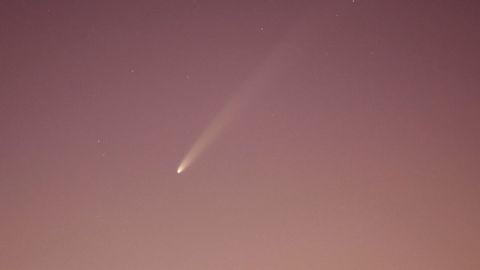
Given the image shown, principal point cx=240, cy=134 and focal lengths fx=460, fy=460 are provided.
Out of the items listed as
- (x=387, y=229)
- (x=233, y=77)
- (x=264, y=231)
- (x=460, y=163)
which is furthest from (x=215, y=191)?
(x=460, y=163)

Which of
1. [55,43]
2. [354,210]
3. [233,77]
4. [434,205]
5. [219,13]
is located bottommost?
[434,205]

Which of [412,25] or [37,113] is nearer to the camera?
[37,113]

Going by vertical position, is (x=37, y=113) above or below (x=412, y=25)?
above

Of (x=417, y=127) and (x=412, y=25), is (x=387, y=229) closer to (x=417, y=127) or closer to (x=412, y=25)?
(x=417, y=127)

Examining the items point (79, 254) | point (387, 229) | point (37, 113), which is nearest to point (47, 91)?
point (37, 113)

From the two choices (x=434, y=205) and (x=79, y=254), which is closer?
(x=79, y=254)

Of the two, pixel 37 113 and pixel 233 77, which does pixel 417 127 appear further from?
pixel 37 113
